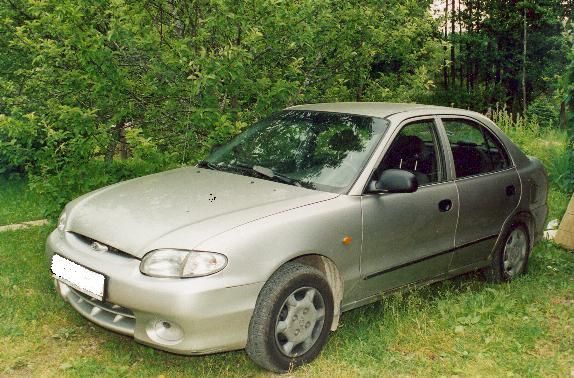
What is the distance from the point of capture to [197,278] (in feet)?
12.0

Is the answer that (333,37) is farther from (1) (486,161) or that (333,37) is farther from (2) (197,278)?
(2) (197,278)

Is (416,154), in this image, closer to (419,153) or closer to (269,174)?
(419,153)

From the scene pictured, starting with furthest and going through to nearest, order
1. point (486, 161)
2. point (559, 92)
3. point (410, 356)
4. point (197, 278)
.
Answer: point (559, 92)
point (486, 161)
point (410, 356)
point (197, 278)

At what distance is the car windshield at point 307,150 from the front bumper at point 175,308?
1.09 m

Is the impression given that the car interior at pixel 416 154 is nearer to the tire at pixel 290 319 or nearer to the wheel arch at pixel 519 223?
the wheel arch at pixel 519 223

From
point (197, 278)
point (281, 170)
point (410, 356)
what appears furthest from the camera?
point (281, 170)

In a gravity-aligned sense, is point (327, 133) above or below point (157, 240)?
above

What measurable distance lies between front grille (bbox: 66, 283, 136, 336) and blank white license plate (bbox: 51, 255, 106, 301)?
0.11 m

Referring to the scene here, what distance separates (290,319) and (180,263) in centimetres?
81

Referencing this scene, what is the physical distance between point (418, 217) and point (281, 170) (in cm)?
107

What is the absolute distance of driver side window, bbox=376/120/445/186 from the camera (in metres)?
4.87

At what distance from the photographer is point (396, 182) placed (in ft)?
14.4

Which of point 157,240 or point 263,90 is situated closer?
point 157,240

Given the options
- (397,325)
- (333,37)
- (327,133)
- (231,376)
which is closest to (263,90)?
(333,37)
